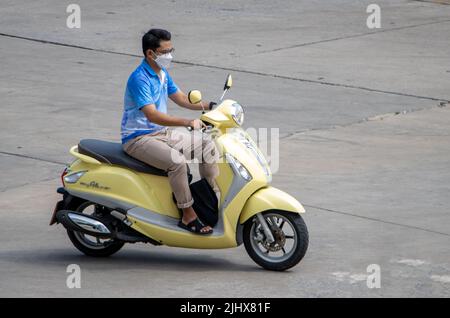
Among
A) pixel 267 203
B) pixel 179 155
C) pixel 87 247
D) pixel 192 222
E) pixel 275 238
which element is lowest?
pixel 87 247

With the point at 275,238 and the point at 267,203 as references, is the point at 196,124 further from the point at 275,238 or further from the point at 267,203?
the point at 275,238

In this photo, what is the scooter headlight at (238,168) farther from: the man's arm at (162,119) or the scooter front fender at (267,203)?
the man's arm at (162,119)

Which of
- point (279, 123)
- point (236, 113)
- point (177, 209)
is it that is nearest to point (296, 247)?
point (177, 209)

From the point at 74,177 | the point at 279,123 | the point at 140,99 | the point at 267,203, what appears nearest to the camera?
the point at 267,203

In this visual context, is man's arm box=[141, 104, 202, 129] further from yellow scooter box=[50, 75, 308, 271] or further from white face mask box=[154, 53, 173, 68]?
white face mask box=[154, 53, 173, 68]

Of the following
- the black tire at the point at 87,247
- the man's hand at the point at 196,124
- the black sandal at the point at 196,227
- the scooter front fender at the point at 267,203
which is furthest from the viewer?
the black tire at the point at 87,247

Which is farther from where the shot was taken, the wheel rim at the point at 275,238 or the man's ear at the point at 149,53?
the man's ear at the point at 149,53

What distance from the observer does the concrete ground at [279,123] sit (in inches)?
346

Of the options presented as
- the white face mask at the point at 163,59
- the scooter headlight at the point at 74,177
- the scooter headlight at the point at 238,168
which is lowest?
the scooter headlight at the point at 74,177

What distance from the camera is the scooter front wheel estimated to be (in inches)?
364

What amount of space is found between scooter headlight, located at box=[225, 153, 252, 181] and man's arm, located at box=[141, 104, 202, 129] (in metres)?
0.37

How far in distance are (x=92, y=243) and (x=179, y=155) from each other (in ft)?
3.48

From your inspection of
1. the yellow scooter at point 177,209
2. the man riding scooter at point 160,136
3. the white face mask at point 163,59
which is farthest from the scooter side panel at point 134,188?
the white face mask at point 163,59

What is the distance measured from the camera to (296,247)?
873 centimetres
